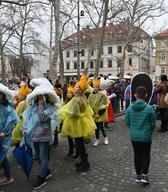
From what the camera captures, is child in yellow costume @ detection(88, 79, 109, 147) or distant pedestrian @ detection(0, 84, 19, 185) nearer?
distant pedestrian @ detection(0, 84, 19, 185)

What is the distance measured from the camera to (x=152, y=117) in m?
5.46

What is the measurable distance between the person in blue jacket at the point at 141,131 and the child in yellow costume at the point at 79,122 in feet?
3.65

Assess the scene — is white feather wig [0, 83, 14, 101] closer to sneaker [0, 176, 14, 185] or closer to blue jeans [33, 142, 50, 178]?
blue jeans [33, 142, 50, 178]

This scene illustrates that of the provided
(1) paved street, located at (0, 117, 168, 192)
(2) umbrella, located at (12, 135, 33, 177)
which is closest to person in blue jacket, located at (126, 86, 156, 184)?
(1) paved street, located at (0, 117, 168, 192)

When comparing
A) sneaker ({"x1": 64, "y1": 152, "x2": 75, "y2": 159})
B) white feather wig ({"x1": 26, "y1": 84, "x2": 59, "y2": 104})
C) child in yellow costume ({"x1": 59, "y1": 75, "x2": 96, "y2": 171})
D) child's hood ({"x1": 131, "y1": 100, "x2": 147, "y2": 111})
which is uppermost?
white feather wig ({"x1": 26, "y1": 84, "x2": 59, "y2": 104})

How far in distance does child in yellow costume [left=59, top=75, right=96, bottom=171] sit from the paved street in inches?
13.8

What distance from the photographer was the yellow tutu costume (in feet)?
20.6

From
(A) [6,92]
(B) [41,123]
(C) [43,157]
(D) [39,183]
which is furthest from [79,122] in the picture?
(A) [6,92]

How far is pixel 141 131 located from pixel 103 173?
3.99 ft

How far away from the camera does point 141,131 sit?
5434 mm

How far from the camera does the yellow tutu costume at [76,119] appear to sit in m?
6.27

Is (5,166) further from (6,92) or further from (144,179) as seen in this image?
(144,179)

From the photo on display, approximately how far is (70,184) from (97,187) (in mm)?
475

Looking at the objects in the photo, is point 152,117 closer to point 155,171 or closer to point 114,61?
point 155,171
